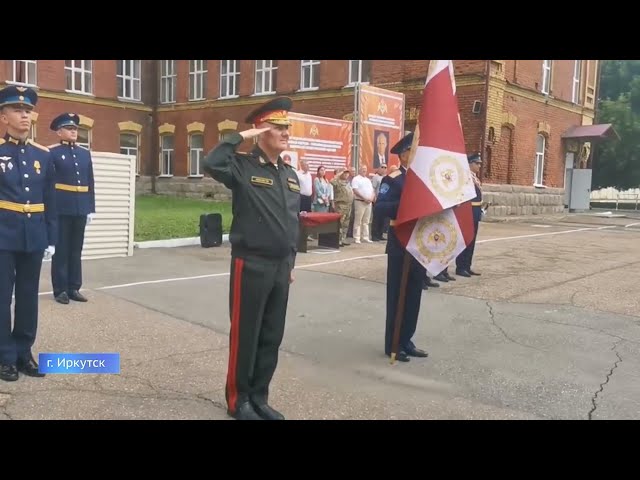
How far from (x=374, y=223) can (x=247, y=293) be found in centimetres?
1119

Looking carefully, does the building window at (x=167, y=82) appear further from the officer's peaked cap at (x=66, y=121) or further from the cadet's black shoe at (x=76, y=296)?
the cadet's black shoe at (x=76, y=296)

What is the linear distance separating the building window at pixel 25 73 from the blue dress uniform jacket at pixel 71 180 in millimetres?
20885

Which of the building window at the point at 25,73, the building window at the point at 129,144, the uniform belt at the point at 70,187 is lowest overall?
the uniform belt at the point at 70,187

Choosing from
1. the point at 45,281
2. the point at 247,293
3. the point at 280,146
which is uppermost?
the point at 280,146

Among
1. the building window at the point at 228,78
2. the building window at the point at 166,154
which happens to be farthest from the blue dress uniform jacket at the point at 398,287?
the building window at the point at 166,154

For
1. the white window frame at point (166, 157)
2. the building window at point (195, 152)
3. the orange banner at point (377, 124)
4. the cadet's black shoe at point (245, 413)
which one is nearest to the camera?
the cadet's black shoe at point (245, 413)

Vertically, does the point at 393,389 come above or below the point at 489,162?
below

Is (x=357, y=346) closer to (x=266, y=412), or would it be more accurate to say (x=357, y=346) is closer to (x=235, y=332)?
(x=266, y=412)

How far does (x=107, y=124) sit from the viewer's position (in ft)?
92.9

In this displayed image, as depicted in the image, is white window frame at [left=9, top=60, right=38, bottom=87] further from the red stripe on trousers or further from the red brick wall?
the red stripe on trousers

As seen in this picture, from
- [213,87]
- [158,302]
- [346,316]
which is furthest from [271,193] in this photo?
[213,87]

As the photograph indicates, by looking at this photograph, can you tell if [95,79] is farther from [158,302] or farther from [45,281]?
[158,302]

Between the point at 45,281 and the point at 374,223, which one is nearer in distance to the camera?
the point at 45,281

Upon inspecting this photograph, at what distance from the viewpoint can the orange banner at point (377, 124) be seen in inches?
634
